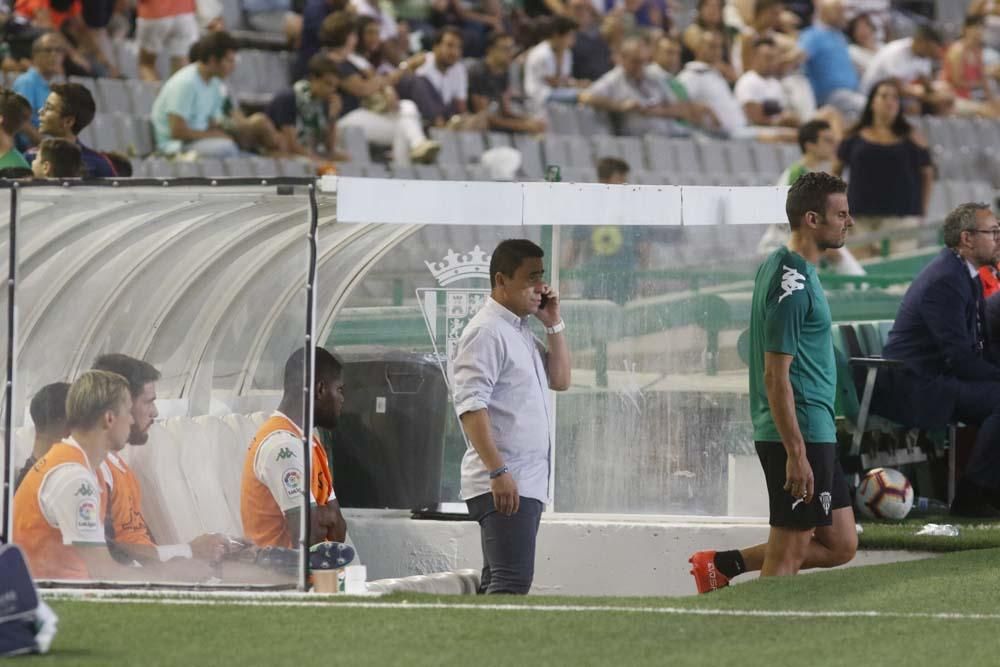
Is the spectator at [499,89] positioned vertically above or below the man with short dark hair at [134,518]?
above

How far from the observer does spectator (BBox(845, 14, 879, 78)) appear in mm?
22094

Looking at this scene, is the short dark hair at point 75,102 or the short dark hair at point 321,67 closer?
the short dark hair at point 75,102

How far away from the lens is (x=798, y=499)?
7504 millimetres

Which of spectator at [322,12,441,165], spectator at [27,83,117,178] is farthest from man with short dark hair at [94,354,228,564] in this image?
spectator at [322,12,441,165]

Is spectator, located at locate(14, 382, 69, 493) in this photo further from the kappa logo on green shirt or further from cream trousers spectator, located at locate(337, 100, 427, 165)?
cream trousers spectator, located at locate(337, 100, 427, 165)

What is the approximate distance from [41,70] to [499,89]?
551cm

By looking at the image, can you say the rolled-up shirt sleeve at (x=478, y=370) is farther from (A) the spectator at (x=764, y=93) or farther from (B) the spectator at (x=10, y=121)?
(A) the spectator at (x=764, y=93)

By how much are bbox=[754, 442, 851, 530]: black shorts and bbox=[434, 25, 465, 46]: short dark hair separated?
9824mm

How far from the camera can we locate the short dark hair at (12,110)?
9688 millimetres

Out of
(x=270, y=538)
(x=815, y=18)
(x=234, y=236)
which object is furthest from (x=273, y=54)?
(x=270, y=538)

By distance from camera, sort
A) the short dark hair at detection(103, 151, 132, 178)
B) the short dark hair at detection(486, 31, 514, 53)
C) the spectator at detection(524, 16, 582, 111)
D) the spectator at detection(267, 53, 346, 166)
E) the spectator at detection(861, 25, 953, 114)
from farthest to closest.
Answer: the spectator at detection(861, 25, 953, 114)
the spectator at detection(524, 16, 582, 111)
the short dark hair at detection(486, 31, 514, 53)
the spectator at detection(267, 53, 346, 166)
the short dark hair at detection(103, 151, 132, 178)

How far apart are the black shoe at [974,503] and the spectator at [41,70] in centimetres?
618

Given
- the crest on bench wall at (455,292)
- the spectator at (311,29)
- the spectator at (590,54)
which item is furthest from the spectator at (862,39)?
the crest on bench wall at (455,292)

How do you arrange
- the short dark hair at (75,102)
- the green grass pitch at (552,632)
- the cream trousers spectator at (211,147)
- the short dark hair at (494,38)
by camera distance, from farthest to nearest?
the short dark hair at (494,38) → the cream trousers spectator at (211,147) → the short dark hair at (75,102) → the green grass pitch at (552,632)
